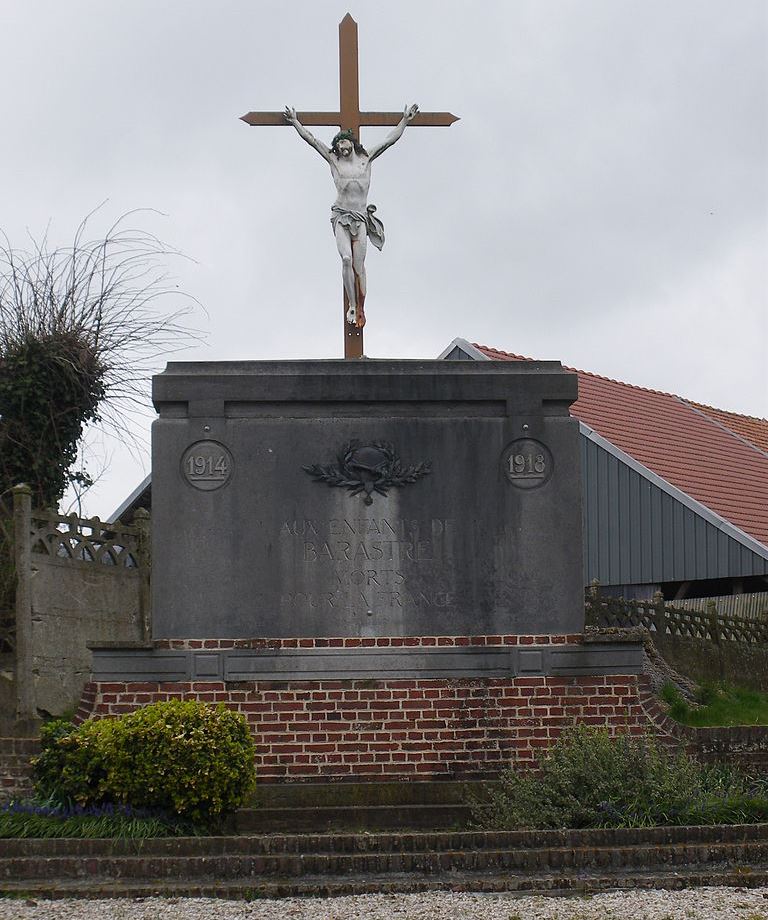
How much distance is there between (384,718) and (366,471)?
195cm

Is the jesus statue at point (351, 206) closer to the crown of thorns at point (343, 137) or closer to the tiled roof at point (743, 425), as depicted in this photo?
the crown of thorns at point (343, 137)

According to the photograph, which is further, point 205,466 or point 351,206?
point 351,206

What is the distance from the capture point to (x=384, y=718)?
35.8 ft

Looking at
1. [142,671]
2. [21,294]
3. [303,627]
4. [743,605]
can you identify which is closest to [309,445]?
[303,627]

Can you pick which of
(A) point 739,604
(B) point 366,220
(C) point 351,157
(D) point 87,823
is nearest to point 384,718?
(D) point 87,823

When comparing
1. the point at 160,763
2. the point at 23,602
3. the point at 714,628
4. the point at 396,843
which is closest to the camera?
the point at 396,843

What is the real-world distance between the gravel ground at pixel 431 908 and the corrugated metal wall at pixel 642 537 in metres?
13.9

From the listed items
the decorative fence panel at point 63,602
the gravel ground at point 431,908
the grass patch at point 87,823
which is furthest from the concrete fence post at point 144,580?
the gravel ground at point 431,908

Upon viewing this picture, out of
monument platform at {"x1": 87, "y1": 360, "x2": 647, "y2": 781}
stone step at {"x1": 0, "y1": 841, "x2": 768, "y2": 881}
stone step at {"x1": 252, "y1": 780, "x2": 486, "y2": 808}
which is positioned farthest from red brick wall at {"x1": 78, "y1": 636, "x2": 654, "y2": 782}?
stone step at {"x1": 0, "y1": 841, "x2": 768, "y2": 881}

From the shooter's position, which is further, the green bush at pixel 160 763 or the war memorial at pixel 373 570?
the war memorial at pixel 373 570

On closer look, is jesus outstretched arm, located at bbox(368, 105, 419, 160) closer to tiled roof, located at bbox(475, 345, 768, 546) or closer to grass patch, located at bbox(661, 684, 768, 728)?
grass patch, located at bbox(661, 684, 768, 728)

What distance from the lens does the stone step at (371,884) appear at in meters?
7.98

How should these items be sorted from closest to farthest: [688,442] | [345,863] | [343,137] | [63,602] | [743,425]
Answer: [345,863] < [343,137] < [63,602] < [688,442] < [743,425]

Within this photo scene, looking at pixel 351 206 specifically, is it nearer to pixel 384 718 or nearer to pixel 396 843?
pixel 384 718
